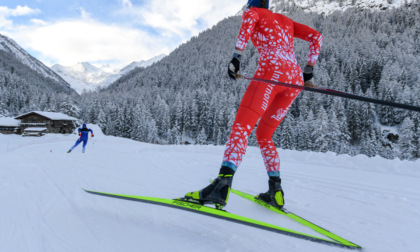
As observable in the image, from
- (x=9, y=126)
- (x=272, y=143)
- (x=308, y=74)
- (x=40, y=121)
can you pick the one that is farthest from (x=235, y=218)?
(x=9, y=126)

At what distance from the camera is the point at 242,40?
2176 mm

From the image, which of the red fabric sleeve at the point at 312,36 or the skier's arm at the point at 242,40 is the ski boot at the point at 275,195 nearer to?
the skier's arm at the point at 242,40

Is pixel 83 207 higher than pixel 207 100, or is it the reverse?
pixel 207 100

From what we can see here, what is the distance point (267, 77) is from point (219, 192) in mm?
1213

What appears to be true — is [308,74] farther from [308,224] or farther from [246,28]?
[308,224]

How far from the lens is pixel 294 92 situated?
2.52m

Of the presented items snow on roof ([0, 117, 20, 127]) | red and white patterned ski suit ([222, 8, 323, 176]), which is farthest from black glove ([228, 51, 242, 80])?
snow on roof ([0, 117, 20, 127])

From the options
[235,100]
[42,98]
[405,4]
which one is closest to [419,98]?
[235,100]

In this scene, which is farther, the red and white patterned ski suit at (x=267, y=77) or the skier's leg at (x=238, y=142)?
the red and white patterned ski suit at (x=267, y=77)

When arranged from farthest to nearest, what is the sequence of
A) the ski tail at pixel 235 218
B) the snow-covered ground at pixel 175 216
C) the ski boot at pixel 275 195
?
1. the ski boot at pixel 275 195
2. the snow-covered ground at pixel 175 216
3. the ski tail at pixel 235 218

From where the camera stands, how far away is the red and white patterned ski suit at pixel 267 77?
218 centimetres

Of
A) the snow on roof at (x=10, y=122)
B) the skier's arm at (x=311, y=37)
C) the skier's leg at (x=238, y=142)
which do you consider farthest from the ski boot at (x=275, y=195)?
the snow on roof at (x=10, y=122)

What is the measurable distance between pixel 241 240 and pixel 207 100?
225 feet

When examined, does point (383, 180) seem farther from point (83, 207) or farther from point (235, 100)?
point (235, 100)
